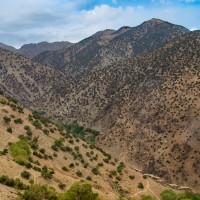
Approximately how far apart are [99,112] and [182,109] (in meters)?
31.8

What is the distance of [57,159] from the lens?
5431 cm

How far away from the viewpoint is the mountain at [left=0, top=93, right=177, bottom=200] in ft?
140

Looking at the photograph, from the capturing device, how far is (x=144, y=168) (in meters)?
87.1

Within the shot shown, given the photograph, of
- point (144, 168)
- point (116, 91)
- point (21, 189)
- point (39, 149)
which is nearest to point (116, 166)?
point (39, 149)

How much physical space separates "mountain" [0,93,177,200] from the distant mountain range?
23634mm

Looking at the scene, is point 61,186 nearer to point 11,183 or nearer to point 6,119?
point 11,183

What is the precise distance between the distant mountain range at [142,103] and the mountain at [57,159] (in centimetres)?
2363

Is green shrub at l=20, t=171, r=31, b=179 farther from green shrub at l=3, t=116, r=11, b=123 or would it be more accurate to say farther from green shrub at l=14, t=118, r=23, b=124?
green shrub at l=14, t=118, r=23, b=124

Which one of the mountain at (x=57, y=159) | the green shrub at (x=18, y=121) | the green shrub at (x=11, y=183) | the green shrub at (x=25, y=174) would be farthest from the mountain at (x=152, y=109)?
the green shrub at (x=11, y=183)

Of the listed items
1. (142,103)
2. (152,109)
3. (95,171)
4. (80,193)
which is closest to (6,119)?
(95,171)

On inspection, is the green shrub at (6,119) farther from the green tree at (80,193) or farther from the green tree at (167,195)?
the green tree at (80,193)

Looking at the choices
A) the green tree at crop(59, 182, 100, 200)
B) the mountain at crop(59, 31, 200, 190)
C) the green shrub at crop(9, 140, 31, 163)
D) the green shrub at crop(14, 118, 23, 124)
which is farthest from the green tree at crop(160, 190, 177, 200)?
the green tree at crop(59, 182, 100, 200)

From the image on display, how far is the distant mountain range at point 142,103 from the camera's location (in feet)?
286

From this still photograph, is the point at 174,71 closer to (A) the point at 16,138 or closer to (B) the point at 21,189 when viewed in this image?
(A) the point at 16,138
